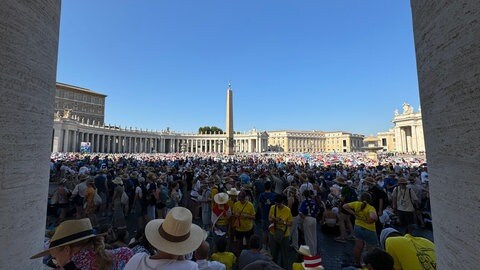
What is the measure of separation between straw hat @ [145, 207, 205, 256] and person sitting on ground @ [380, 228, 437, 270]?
229cm

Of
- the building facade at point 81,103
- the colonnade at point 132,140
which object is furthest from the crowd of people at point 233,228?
the building facade at point 81,103

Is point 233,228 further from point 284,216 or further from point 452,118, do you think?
point 452,118

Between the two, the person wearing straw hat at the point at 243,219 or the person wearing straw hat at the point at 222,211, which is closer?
the person wearing straw hat at the point at 243,219

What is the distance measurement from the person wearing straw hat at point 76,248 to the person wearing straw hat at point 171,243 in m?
0.35

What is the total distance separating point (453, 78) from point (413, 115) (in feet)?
253

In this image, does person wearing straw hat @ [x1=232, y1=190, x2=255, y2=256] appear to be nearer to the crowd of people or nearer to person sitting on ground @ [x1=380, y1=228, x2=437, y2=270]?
the crowd of people

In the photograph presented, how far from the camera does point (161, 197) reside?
24.0 ft

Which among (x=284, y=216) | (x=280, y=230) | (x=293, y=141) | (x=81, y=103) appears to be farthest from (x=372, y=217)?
(x=293, y=141)

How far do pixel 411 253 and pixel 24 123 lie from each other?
4.39 metres

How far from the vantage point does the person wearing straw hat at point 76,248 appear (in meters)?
1.96

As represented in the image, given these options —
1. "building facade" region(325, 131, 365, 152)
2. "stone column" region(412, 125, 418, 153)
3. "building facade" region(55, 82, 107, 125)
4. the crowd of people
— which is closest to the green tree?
"building facade" region(55, 82, 107, 125)

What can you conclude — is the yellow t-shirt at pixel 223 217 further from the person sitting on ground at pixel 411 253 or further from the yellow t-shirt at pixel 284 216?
the person sitting on ground at pixel 411 253

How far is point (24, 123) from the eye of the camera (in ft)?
8.23

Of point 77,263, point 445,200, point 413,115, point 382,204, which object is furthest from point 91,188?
point 413,115
